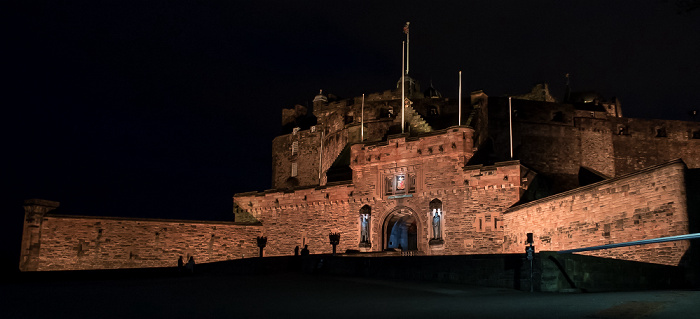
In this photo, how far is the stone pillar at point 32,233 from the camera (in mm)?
29766

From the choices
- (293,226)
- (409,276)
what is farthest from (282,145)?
(409,276)

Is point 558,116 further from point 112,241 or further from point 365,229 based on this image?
point 112,241

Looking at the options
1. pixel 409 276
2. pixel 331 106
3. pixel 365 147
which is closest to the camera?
pixel 409 276

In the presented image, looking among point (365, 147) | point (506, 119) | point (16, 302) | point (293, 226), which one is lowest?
point (16, 302)

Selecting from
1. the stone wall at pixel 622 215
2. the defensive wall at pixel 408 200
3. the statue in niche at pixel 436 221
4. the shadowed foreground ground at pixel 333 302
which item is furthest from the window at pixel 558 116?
the shadowed foreground ground at pixel 333 302

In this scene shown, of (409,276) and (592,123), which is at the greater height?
(592,123)

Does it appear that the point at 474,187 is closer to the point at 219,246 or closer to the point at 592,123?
the point at 219,246

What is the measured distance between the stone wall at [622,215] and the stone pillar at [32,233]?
2221 cm

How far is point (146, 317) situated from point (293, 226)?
25.0 metres

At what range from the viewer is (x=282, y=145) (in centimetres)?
5438

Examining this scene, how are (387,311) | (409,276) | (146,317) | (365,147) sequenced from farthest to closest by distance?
(365,147)
(409,276)
(387,311)
(146,317)

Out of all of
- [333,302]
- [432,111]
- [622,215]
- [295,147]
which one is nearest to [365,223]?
[432,111]

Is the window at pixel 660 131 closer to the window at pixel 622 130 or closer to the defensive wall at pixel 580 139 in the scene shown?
the defensive wall at pixel 580 139

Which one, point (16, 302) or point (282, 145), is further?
Result: point (282, 145)
